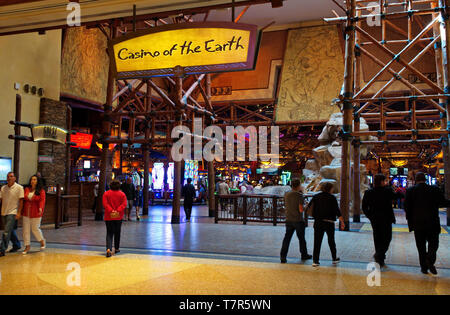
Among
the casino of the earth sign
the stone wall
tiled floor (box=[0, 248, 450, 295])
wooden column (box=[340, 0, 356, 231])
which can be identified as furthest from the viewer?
the stone wall

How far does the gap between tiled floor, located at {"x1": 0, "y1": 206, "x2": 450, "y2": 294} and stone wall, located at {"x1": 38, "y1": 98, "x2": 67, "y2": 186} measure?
184 inches

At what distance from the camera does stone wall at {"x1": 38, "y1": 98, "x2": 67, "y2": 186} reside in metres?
14.0

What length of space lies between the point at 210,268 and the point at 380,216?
2.81m

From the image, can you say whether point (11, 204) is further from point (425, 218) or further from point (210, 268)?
point (425, 218)

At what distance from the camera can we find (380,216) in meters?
6.41

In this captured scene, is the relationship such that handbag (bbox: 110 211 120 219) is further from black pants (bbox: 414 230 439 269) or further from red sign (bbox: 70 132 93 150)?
red sign (bbox: 70 132 93 150)

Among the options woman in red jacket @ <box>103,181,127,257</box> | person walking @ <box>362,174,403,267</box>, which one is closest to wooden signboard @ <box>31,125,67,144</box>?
woman in red jacket @ <box>103,181,127,257</box>

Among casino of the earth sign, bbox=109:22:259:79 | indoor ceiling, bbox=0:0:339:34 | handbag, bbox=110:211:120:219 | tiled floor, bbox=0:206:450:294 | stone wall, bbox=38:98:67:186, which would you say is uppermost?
indoor ceiling, bbox=0:0:339:34

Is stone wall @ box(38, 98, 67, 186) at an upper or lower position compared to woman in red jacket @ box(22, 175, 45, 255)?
upper

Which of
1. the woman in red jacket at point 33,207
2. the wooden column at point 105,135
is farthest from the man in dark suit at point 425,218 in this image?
the wooden column at point 105,135

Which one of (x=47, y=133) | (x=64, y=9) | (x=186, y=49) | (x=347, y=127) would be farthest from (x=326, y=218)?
(x=47, y=133)

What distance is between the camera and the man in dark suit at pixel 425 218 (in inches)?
232

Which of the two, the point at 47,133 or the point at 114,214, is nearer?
the point at 114,214
